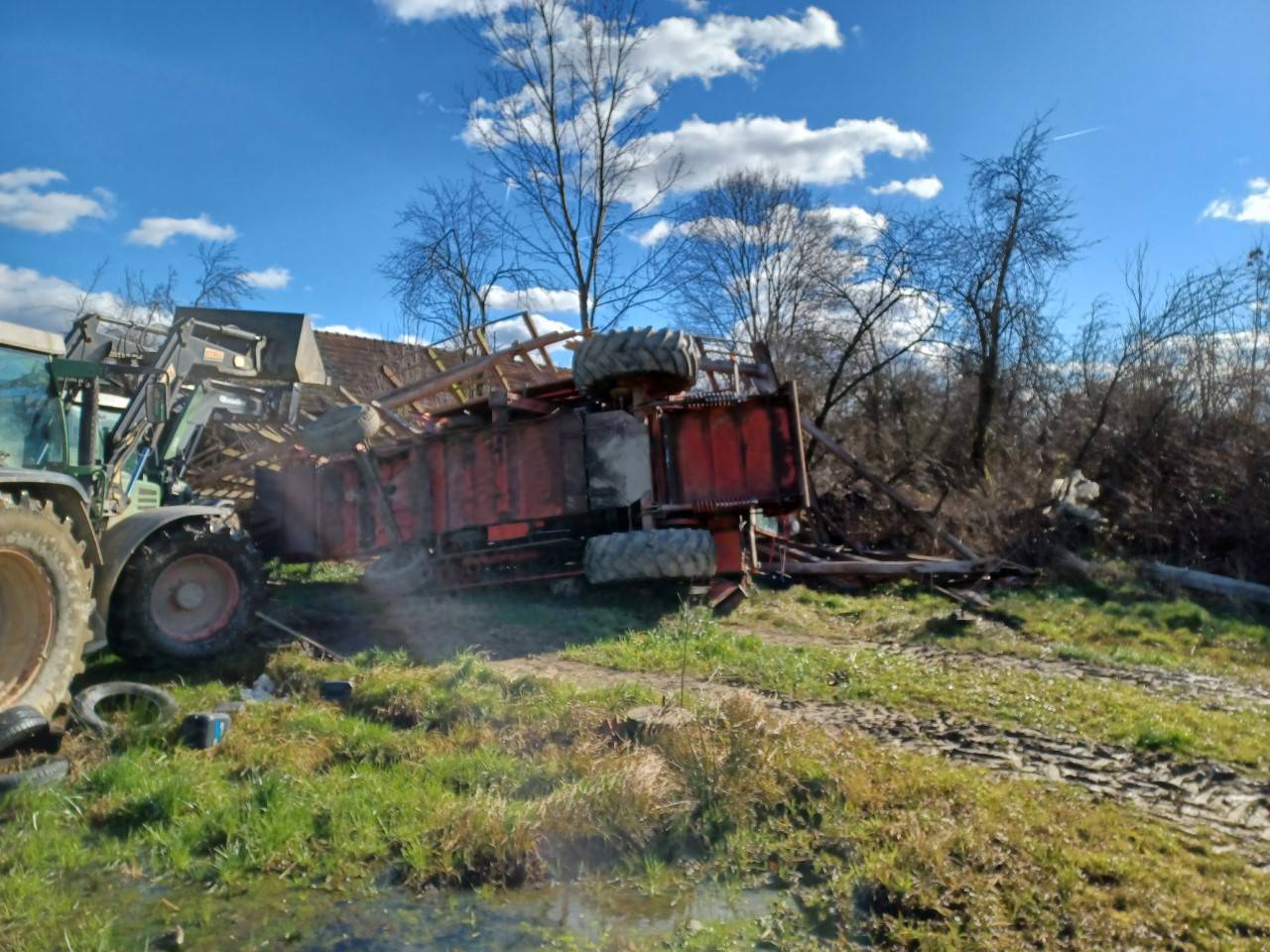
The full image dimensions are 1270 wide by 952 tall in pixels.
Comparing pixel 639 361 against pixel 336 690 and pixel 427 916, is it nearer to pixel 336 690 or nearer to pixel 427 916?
pixel 336 690

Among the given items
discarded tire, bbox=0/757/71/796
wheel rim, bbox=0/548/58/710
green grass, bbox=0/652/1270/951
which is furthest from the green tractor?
green grass, bbox=0/652/1270/951

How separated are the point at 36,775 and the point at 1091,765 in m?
5.08

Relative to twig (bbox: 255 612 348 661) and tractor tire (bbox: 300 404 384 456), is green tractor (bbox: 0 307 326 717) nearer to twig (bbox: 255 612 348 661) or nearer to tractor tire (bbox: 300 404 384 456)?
twig (bbox: 255 612 348 661)

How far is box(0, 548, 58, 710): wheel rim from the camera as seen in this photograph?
4887 millimetres

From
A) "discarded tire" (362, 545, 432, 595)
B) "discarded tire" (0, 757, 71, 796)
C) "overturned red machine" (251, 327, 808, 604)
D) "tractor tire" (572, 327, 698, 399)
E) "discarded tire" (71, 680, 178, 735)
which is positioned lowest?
"discarded tire" (0, 757, 71, 796)

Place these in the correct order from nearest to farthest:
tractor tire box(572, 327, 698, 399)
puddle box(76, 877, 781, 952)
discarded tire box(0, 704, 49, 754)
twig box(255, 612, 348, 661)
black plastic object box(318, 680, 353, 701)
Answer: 1. puddle box(76, 877, 781, 952)
2. discarded tire box(0, 704, 49, 754)
3. black plastic object box(318, 680, 353, 701)
4. twig box(255, 612, 348, 661)
5. tractor tire box(572, 327, 698, 399)

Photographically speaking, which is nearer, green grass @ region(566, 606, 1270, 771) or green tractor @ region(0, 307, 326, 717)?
green tractor @ region(0, 307, 326, 717)

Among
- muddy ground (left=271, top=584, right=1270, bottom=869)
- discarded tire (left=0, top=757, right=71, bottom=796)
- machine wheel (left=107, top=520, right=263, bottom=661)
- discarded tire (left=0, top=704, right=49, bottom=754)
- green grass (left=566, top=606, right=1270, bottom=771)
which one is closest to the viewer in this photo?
discarded tire (left=0, top=757, right=71, bottom=796)

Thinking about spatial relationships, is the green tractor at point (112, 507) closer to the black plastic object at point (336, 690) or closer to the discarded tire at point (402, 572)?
the black plastic object at point (336, 690)

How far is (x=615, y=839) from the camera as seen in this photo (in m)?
3.73

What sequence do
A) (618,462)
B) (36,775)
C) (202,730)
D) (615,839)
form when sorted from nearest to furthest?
1. (615,839)
2. (36,775)
3. (202,730)
4. (618,462)

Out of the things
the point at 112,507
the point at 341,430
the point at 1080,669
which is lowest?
the point at 1080,669

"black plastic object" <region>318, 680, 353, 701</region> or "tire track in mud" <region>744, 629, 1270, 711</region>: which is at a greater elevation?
"black plastic object" <region>318, 680, 353, 701</region>

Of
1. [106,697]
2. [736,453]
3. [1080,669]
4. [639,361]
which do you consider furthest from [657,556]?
[106,697]
